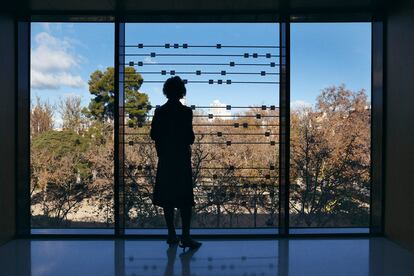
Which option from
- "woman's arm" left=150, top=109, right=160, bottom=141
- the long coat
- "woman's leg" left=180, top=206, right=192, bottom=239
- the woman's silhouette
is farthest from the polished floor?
"woman's arm" left=150, top=109, right=160, bottom=141

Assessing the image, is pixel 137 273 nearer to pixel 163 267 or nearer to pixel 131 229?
pixel 163 267

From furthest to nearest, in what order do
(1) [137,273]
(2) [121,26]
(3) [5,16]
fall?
(2) [121,26], (3) [5,16], (1) [137,273]

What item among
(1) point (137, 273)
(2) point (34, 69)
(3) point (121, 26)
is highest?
(3) point (121, 26)

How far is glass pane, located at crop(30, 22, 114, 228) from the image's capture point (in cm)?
443

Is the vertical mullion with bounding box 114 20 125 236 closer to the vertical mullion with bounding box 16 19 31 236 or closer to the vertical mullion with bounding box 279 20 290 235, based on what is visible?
the vertical mullion with bounding box 16 19 31 236

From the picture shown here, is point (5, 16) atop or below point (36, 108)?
atop

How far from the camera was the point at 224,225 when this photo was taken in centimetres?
457

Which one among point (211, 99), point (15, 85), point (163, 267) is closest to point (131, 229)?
point (163, 267)

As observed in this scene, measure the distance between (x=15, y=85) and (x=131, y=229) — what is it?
1.85 meters

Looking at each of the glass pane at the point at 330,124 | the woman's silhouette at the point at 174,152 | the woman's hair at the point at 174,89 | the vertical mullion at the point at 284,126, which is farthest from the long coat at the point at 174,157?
the glass pane at the point at 330,124

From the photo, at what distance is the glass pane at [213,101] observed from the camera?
174 inches

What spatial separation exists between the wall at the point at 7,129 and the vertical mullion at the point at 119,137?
3.24ft

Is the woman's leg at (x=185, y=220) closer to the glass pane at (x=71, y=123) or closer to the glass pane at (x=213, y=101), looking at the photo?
the glass pane at (x=213, y=101)

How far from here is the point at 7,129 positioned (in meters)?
4.05
